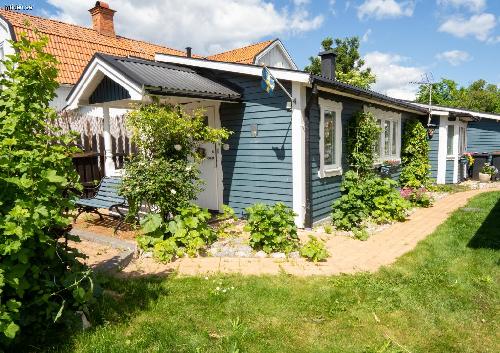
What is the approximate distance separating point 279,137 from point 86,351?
5.05 meters

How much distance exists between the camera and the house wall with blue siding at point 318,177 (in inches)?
284

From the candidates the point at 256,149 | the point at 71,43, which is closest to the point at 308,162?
the point at 256,149

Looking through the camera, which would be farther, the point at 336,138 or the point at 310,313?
the point at 336,138

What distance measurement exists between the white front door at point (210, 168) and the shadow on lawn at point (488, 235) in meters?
5.06

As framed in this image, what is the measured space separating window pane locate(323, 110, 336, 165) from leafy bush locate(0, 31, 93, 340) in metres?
5.70

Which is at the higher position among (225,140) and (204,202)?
(225,140)

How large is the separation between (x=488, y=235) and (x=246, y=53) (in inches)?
574

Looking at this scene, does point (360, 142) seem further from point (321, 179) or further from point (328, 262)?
point (328, 262)

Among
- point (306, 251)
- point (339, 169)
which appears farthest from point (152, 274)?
point (339, 169)

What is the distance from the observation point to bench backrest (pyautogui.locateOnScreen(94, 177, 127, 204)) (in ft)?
22.7

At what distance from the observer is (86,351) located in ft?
9.48

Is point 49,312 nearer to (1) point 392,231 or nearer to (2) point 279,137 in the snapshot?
(2) point 279,137

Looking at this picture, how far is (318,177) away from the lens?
743 cm

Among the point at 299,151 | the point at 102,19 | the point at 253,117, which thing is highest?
the point at 102,19
